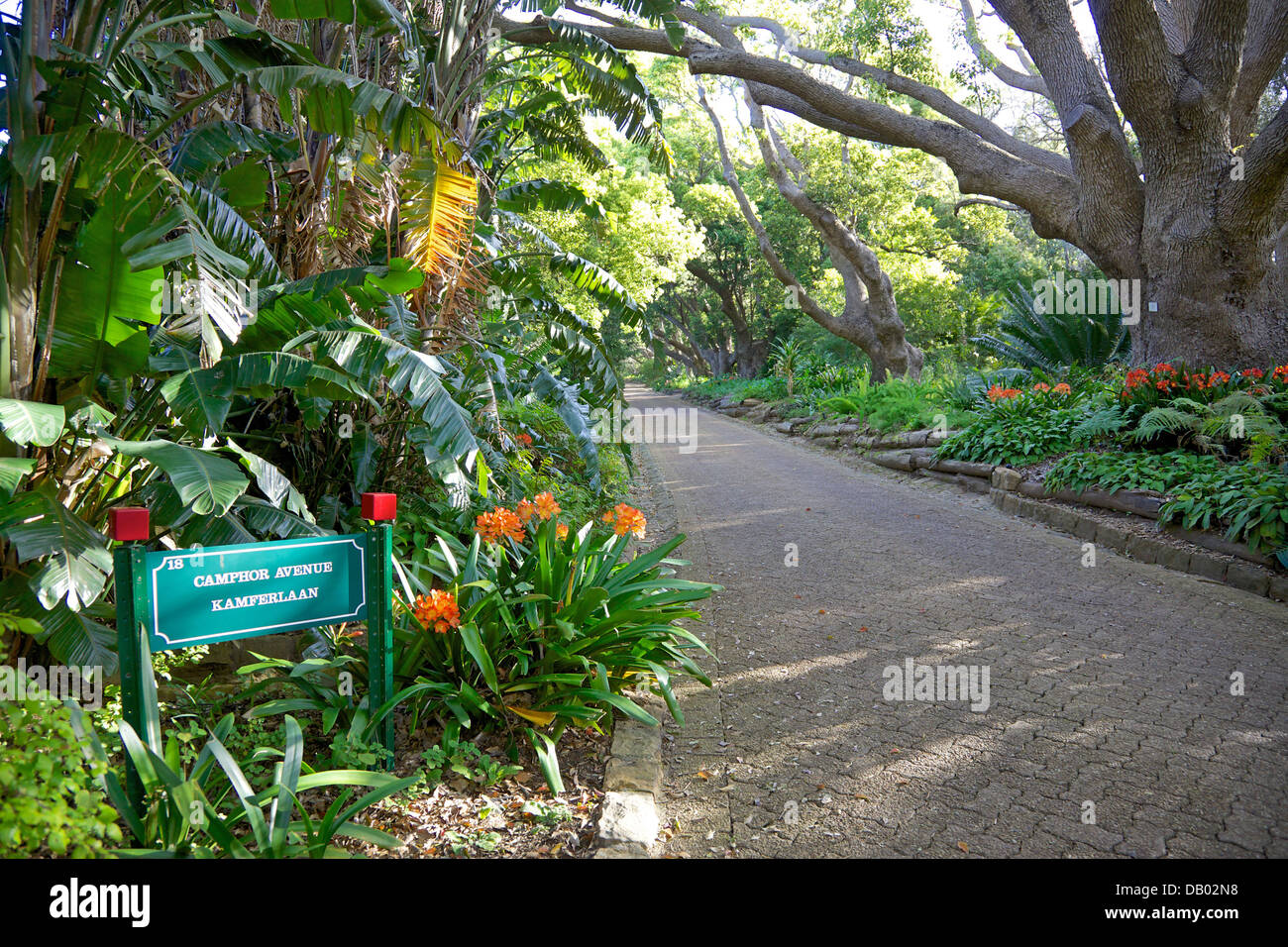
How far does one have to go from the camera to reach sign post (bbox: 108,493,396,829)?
2.86m

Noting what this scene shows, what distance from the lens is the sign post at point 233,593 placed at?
286 centimetres

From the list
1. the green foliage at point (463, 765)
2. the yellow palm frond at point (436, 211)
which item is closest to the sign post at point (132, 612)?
the green foliage at point (463, 765)

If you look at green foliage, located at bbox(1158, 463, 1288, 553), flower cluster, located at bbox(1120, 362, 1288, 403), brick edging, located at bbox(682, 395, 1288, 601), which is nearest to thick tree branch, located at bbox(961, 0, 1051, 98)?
flower cluster, located at bbox(1120, 362, 1288, 403)

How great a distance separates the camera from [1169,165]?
10.9 meters

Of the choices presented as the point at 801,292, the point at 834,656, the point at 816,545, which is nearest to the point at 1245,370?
the point at 816,545

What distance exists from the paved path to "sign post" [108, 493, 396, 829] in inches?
65.5

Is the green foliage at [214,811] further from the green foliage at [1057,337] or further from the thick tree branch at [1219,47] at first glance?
the green foliage at [1057,337]

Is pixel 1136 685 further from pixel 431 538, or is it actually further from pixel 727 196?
pixel 727 196

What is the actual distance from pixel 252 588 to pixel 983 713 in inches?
147

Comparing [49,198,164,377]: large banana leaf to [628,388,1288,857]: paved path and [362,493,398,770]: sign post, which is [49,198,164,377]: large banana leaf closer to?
[362,493,398,770]: sign post

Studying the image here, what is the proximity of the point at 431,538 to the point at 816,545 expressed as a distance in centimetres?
422

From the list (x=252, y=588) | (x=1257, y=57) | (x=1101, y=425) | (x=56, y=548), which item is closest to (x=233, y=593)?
(x=252, y=588)

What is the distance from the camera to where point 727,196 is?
88.6 ft

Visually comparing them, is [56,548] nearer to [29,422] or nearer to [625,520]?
[29,422]
